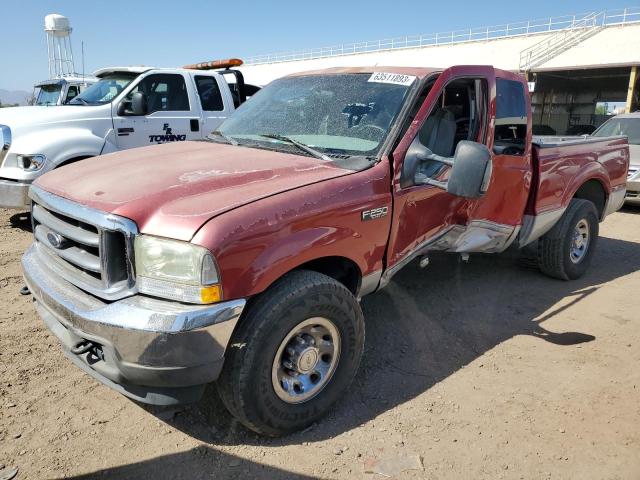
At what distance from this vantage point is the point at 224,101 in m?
7.71

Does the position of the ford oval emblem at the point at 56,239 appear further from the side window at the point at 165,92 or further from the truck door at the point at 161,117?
the side window at the point at 165,92

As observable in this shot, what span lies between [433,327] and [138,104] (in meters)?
4.70

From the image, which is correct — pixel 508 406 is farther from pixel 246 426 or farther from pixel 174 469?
pixel 174 469

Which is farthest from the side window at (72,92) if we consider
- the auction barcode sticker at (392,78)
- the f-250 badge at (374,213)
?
the f-250 badge at (374,213)

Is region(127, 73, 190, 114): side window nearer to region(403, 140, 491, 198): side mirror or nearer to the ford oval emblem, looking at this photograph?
the ford oval emblem

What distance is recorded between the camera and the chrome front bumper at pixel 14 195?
5.61 meters

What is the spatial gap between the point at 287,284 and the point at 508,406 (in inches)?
64.2

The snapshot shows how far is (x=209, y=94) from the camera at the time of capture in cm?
759

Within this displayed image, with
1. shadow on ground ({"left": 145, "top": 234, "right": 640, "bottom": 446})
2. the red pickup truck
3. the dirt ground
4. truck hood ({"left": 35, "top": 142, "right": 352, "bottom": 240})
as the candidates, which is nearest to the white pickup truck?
the dirt ground

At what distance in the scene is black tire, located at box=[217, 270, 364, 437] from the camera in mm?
2426

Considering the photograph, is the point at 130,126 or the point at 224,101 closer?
the point at 130,126

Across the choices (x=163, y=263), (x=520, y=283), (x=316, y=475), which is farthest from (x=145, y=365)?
(x=520, y=283)

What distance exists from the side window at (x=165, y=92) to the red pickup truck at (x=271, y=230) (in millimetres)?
3567

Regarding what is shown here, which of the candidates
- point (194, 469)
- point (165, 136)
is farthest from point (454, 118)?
point (165, 136)
